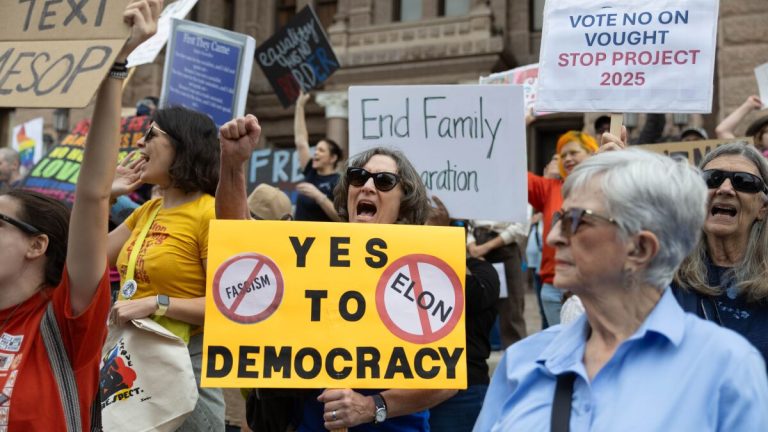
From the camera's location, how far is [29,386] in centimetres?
214

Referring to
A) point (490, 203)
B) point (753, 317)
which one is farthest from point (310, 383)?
point (490, 203)

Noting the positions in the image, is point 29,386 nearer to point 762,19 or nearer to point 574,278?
point 574,278

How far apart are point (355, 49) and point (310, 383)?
14.8 m

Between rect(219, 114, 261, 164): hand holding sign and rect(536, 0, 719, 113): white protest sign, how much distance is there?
151 cm

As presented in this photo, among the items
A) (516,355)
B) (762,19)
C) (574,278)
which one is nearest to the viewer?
(574,278)

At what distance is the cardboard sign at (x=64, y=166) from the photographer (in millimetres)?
5824

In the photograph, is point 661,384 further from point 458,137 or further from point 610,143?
point 458,137

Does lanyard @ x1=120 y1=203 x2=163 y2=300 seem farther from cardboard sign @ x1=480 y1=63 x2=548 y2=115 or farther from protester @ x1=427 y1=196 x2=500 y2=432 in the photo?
cardboard sign @ x1=480 y1=63 x2=548 y2=115

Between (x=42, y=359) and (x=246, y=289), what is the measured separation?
60 cm

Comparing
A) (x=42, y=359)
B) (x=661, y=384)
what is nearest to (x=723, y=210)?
(x=661, y=384)

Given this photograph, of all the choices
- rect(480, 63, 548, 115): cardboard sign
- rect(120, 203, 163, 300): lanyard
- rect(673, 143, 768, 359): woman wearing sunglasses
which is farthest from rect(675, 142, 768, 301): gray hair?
rect(480, 63, 548, 115): cardboard sign

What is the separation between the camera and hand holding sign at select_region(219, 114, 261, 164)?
2.69 metres

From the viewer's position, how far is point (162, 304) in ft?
9.45

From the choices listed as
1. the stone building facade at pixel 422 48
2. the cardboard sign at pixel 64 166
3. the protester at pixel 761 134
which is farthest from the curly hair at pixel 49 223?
the stone building facade at pixel 422 48
